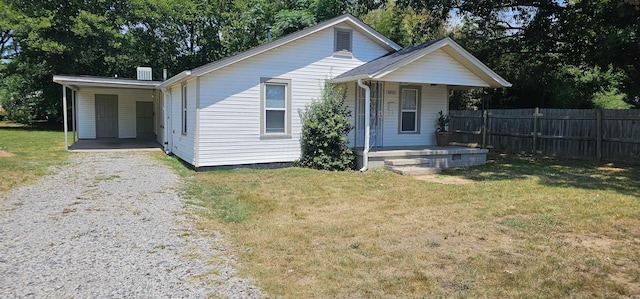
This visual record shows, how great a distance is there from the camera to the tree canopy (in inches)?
585

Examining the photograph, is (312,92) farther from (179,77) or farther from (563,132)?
(563,132)

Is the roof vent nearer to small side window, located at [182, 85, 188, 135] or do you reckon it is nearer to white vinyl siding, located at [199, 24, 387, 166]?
small side window, located at [182, 85, 188, 135]

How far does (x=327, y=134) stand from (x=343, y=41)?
9.92 ft

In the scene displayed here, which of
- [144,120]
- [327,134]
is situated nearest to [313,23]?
[144,120]

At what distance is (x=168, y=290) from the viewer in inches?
147

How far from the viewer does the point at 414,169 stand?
11.1 meters

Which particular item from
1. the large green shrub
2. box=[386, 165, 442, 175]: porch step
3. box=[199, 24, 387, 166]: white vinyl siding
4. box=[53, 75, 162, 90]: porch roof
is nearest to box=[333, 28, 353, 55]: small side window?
box=[199, 24, 387, 166]: white vinyl siding

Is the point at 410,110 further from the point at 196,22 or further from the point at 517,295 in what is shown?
the point at 196,22

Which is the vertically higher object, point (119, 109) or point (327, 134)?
point (119, 109)

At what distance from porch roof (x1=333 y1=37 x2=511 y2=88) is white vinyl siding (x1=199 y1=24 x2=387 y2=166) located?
817 mm

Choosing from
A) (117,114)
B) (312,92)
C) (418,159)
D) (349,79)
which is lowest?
(418,159)

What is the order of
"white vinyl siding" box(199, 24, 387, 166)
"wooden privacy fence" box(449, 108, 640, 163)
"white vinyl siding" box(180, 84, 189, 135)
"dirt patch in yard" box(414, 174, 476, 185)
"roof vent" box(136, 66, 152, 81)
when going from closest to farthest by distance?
"dirt patch in yard" box(414, 174, 476, 185)
"white vinyl siding" box(199, 24, 387, 166)
"white vinyl siding" box(180, 84, 189, 135)
"wooden privacy fence" box(449, 108, 640, 163)
"roof vent" box(136, 66, 152, 81)

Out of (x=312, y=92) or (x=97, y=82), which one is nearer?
(x=312, y=92)

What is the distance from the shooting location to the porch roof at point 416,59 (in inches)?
417
